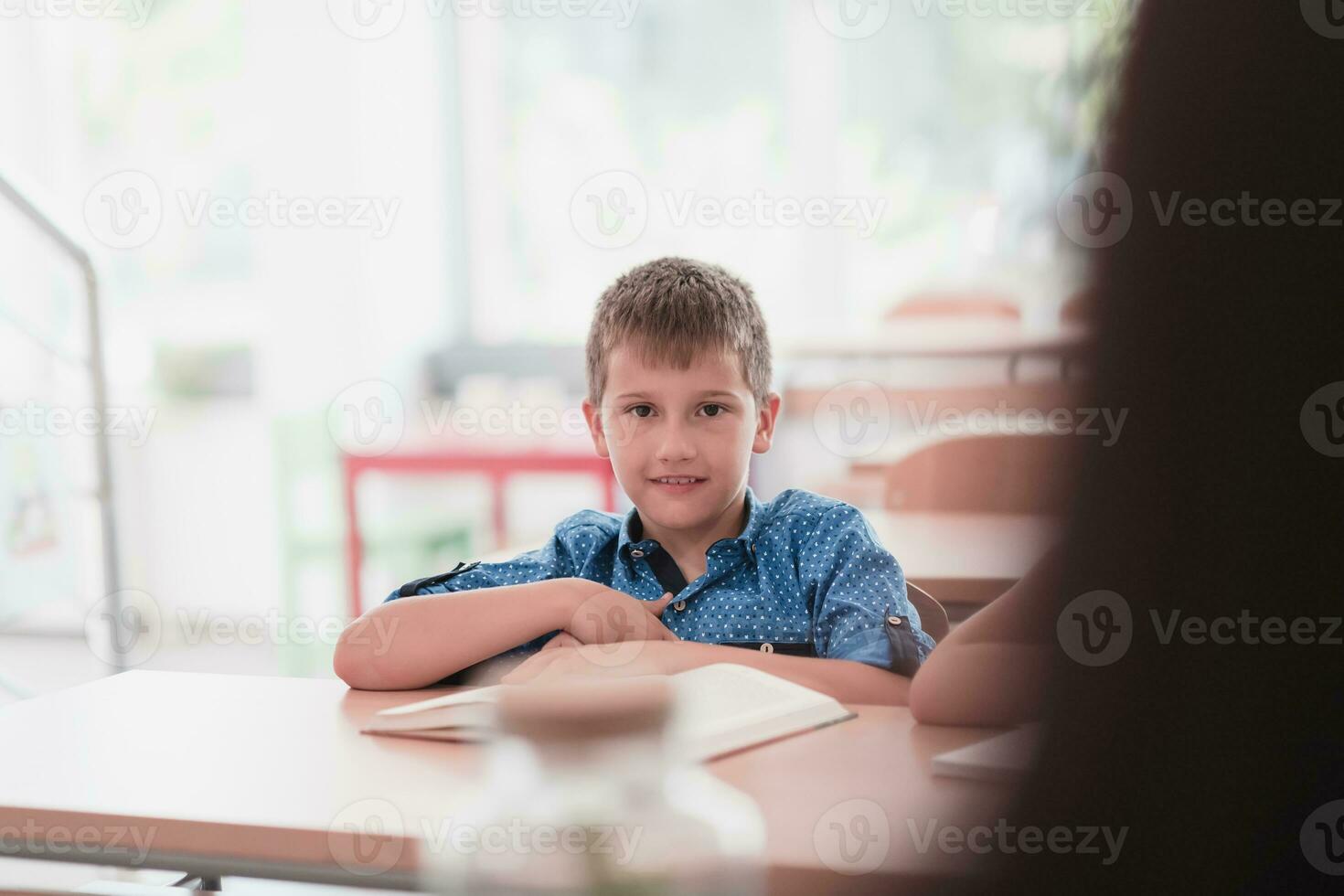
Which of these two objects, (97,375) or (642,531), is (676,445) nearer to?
(642,531)

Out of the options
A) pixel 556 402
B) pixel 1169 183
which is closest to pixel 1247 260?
pixel 1169 183

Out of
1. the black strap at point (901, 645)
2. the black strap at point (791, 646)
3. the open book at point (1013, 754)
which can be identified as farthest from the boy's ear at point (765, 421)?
the open book at point (1013, 754)

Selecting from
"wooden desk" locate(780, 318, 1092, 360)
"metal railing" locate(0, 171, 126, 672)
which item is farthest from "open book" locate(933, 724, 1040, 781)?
"wooden desk" locate(780, 318, 1092, 360)

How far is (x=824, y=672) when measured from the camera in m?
1.12

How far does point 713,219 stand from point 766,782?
A: 3.70m

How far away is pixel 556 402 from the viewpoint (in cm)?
420

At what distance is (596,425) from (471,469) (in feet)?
7.02

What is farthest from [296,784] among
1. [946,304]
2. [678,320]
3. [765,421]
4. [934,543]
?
[946,304]

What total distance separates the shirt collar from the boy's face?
1.7 inches

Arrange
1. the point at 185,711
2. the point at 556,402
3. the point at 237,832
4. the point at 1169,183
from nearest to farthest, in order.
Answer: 1. the point at 1169,183
2. the point at 237,832
3. the point at 185,711
4. the point at 556,402

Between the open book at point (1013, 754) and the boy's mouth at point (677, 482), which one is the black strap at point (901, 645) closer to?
the boy's mouth at point (677, 482)

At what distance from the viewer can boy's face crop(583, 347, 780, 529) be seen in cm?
150

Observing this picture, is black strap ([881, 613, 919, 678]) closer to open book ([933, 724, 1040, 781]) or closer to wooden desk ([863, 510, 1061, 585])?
wooden desk ([863, 510, 1061, 585])

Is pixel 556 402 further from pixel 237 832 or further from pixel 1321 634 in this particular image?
Answer: pixel 1321 634
